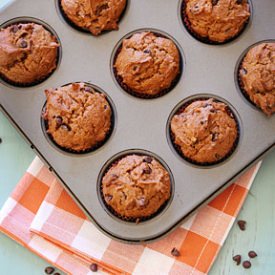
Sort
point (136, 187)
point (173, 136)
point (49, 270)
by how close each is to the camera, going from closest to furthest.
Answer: point (136, 187)
point (173, 136)
point (49, 270)

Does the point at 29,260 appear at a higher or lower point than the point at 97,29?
lower

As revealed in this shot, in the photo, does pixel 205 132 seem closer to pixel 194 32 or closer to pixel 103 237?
pixel 194 32

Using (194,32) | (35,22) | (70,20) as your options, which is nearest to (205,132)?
(194,32)

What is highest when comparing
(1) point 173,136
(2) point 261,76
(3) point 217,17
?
(3) point 217,17

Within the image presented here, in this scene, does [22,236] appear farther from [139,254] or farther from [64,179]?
[139,254]

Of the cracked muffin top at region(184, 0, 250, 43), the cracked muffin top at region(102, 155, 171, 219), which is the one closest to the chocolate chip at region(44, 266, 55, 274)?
the cracked muffin top at region(102, 155, 171, 219)

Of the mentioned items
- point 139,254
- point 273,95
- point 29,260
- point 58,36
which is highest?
point 273,95

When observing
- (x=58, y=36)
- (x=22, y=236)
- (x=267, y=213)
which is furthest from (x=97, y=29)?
(x=267, y=213)

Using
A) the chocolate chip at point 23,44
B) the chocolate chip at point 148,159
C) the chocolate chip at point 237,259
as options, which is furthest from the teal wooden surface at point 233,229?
the chocolate chip at point 148,159
